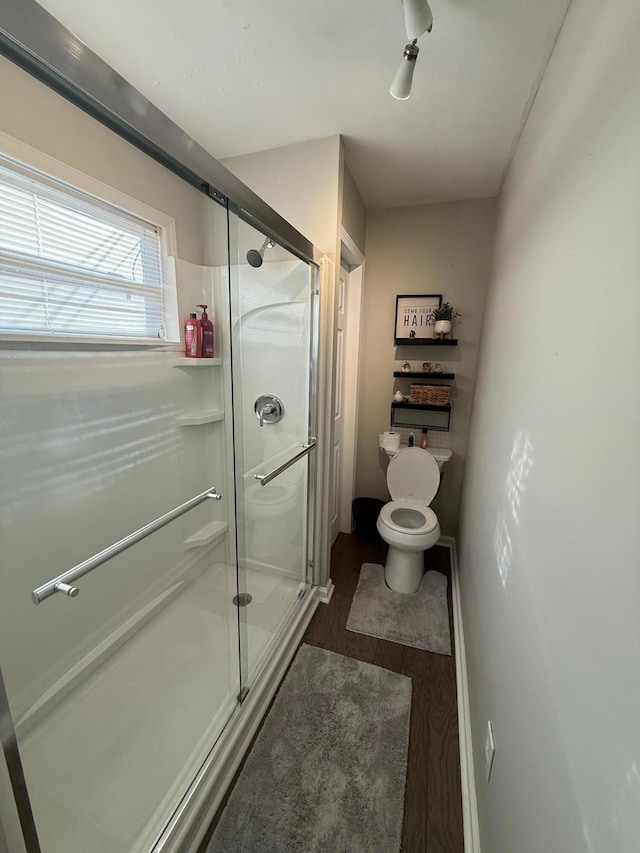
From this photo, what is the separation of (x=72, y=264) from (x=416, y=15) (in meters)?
1.32

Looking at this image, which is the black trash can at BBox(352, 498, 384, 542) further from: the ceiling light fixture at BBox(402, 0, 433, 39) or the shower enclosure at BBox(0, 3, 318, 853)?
the ceiling light fixture at BBox(402, 0, 433, 39)

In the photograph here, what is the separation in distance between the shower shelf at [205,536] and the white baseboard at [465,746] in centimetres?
135

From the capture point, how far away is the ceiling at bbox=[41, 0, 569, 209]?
3.49 ft

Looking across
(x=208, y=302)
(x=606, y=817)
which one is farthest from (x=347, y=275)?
(x=606, y=817)

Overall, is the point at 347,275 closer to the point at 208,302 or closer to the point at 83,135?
the point at 208,302

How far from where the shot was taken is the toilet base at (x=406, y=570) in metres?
2.14

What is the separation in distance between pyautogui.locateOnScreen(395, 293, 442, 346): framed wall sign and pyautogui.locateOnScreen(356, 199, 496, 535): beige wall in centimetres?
6

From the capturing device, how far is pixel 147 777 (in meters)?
1.13

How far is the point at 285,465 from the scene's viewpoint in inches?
68.1

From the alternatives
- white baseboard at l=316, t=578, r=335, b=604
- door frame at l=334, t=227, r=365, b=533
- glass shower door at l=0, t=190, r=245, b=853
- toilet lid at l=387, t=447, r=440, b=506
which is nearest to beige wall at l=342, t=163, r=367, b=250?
door frame at l=334, t=227, r=365, b=533

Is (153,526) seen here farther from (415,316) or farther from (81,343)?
(415,316)

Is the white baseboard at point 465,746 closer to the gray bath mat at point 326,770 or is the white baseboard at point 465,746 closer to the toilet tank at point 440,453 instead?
the gray bath mat at point 326,770

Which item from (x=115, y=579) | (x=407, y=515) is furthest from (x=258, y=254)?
(x=407, y=515)

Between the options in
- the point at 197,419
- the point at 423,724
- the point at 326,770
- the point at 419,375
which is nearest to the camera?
the point at 326,770
